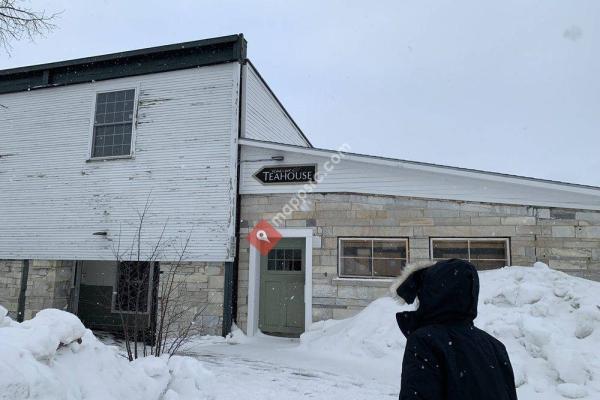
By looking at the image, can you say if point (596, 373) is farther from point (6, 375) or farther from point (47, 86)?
point (47, 86)

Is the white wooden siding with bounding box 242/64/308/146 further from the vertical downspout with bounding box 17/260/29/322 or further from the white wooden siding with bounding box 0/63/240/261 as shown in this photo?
the vertical downspout with bounding box 17/260/29/322

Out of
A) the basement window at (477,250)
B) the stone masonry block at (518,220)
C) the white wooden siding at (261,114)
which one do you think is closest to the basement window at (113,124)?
the white wooden siding at (261,114)

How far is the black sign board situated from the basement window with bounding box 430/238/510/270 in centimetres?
308

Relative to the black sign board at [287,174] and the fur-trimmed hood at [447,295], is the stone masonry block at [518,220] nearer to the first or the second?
the black sign board at [287,174]

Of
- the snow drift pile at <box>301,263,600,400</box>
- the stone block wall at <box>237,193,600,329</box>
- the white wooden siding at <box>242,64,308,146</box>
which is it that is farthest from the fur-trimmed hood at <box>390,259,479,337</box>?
the white wooden siding at <box>242,64,308,146</box>

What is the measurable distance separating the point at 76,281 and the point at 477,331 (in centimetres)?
1274

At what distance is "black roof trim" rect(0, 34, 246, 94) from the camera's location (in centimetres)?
1119

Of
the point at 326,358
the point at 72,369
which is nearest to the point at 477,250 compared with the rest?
the point at 326,358

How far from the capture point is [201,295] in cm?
1044

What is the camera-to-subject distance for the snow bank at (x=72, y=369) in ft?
10.4

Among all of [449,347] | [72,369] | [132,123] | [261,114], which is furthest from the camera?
[261,114]

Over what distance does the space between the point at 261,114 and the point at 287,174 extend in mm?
2654

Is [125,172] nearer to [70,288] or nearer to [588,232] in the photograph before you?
[70,288]

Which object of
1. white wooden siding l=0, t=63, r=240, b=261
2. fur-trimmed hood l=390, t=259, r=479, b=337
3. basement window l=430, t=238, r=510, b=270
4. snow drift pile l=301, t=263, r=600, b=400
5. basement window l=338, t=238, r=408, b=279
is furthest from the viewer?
white wooden siding l=0, t=63, r=240, b=261
